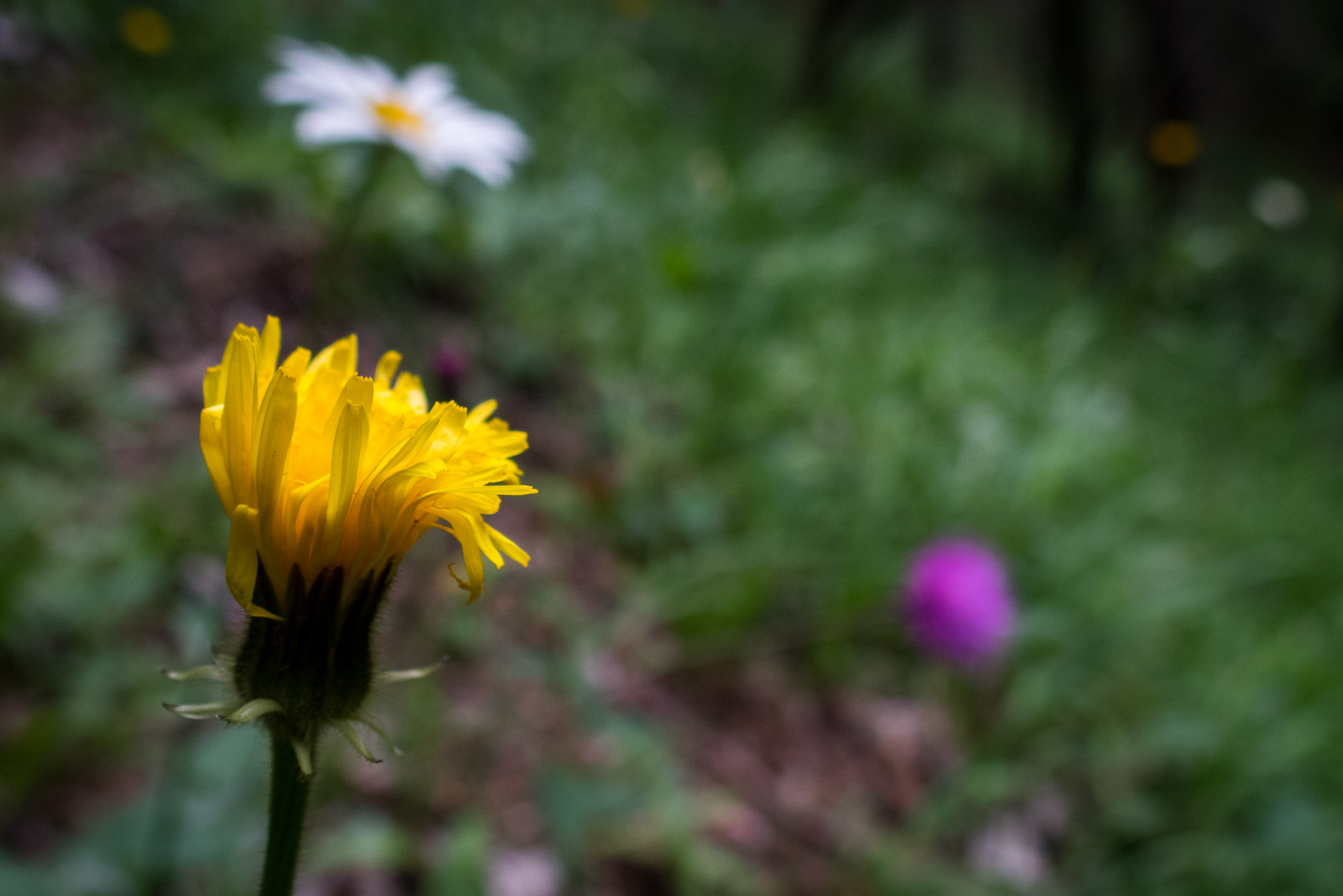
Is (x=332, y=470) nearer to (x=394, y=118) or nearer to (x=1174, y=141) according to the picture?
(x=394, y=118)

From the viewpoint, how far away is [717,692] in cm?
185

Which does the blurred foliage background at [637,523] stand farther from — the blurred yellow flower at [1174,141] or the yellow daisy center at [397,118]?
the blurred yellow flower at [1174,141]

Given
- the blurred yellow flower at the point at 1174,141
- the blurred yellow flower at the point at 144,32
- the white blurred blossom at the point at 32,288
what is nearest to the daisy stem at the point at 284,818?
the white blurred blossom at the point at 32,288

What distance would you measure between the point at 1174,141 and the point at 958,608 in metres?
4.29

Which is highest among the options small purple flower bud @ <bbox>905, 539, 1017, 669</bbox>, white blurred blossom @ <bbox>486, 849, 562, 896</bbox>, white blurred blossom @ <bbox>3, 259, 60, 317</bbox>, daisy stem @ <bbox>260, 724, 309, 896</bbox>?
white blurred blossom @ <bbox>3, 259, 60, 317</bbox>

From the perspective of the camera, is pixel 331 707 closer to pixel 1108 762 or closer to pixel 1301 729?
pixel 1108 762

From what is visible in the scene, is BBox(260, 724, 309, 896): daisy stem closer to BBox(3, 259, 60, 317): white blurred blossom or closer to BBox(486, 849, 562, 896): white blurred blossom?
BBox(486, 849, 562, 896): white blurred blossom

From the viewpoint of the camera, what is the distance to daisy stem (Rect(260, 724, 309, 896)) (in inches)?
17.6

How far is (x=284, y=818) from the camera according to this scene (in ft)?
1.49

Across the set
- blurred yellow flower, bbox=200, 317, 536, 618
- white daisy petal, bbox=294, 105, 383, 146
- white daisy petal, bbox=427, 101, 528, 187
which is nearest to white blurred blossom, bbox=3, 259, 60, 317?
white daisy petal, bbox=294, 105, 383, 146

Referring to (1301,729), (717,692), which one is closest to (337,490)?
(717,692)

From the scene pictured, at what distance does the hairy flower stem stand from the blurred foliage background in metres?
0.20

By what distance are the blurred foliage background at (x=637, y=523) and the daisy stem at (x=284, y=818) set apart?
198mm

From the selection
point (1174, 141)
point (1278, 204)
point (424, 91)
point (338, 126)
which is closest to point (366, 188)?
point (338, 126)
